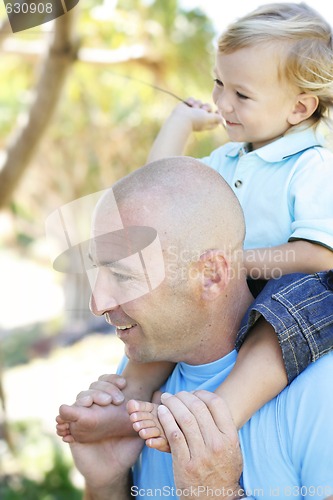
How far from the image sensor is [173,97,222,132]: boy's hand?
7.89ft

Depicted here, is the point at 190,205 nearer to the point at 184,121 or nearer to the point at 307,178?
the point at 307,178

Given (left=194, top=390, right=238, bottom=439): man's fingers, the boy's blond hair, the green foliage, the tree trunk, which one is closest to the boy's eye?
the boy's blond hair

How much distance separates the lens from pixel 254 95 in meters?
2.01

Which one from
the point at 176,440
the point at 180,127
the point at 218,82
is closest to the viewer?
the point at 176,440

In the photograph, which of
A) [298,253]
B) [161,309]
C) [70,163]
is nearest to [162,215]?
[161,309]

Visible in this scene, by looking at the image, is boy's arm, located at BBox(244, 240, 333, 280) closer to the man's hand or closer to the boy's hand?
the man's hand

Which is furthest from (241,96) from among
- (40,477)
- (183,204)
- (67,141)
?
(67,141)

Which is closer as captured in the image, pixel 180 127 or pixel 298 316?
pixel 298 316

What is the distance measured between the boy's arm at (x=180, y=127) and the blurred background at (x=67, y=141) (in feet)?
1.29

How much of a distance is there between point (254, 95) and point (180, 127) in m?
0.42

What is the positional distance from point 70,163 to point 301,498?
1216 cm

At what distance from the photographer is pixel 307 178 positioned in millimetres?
1923

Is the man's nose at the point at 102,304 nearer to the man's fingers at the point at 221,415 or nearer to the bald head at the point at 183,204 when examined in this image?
the bald head at the point at 183,204

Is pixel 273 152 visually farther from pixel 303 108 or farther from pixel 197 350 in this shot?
pixel 197 350
